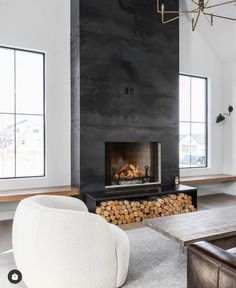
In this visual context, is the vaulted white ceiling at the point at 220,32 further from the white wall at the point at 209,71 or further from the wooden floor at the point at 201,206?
the wooden floor at the point at 201,206

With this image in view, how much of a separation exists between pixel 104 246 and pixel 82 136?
2.19m

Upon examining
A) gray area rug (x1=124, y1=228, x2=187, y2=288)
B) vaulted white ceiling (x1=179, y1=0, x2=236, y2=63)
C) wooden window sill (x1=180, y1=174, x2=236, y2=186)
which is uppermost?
vaulted white ceiling (x1=179, y1=0, x2=236, y2=63)

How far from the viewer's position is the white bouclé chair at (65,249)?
1.96 meters

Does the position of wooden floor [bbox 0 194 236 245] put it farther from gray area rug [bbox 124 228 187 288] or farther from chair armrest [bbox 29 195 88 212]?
chair armrest [bbox 29 195 88 212]

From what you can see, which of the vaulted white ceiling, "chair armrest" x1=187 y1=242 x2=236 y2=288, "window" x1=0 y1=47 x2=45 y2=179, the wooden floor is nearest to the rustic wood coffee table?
"chair armrest" x1=187 y1=242 x2=236 y2=288

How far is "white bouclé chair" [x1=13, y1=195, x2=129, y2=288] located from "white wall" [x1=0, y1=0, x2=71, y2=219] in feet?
6.99

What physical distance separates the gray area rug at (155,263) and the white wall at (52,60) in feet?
5.65

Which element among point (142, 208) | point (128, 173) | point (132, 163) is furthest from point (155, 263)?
point (132, 163)

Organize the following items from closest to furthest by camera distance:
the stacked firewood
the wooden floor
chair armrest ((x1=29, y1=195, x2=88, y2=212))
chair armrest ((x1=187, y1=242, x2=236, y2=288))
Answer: chair armrest ((x1=187, y1=242, x2=236, y2=288))
chair armrest ((x1=29, y1=195, x2=88, y2=212))
the wooden floor
the stacked firewood

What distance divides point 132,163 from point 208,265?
3.33 metres

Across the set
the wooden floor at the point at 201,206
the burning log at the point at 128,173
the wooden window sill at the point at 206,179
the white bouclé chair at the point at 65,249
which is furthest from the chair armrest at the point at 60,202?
the wooden window sill at the point at 206,179

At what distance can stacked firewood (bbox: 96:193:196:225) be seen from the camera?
12.4 ft

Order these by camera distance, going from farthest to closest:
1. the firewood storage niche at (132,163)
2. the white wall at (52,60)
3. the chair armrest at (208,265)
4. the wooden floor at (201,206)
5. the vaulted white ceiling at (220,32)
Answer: the vaulted white ceiling at (220,32) < the firewood storage niche at (132,163) < the white wall at (52,60) < the wooden floor at (201,206) < the chair armrest at (208,265)

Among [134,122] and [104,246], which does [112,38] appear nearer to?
[134,122]
